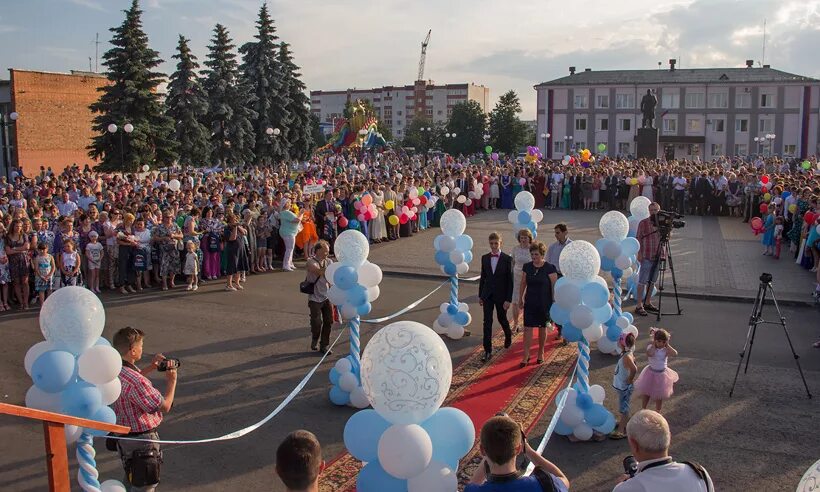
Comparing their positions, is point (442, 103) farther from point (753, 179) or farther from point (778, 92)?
point (753, 179)

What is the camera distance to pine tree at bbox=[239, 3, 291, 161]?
139 feet

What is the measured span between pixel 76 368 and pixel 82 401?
0.99 feet

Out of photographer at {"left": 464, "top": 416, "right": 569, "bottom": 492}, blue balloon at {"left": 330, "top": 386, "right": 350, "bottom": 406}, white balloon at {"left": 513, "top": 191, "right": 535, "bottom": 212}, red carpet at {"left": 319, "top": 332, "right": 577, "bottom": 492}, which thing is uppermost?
white balloon at {"left": 513, "top": 191, "right": 535, "bottom": 212}

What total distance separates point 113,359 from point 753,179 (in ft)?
86.8

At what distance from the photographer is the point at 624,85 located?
72812 millimetres

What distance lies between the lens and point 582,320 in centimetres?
781

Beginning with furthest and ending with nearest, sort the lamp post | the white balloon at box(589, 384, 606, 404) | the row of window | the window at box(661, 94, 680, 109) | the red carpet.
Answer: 1. the window at box(661, 94, 680, 109)
2. the row of window
3. the lamp post
4. the white balloon at box(589, 384, 606, 404)
5. the red carpet

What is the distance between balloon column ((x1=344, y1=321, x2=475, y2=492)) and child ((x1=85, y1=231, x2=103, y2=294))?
11511 mm

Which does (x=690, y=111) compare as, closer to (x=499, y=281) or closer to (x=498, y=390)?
(x=499, y=281)

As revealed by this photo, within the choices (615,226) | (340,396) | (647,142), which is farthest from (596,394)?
(647,142)

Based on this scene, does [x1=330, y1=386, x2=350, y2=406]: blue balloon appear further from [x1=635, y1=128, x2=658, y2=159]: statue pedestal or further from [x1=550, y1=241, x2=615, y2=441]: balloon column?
[x1=635, y1=128, x2=658, y2=159]: statue pedestal

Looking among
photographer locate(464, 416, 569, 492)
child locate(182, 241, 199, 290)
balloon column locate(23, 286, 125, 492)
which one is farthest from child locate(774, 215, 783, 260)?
balloon column locate(23, 286, 125, 492)

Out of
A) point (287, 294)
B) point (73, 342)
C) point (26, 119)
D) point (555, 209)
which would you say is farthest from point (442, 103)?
point (73, 342)

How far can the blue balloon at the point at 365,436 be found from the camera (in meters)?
4.64
